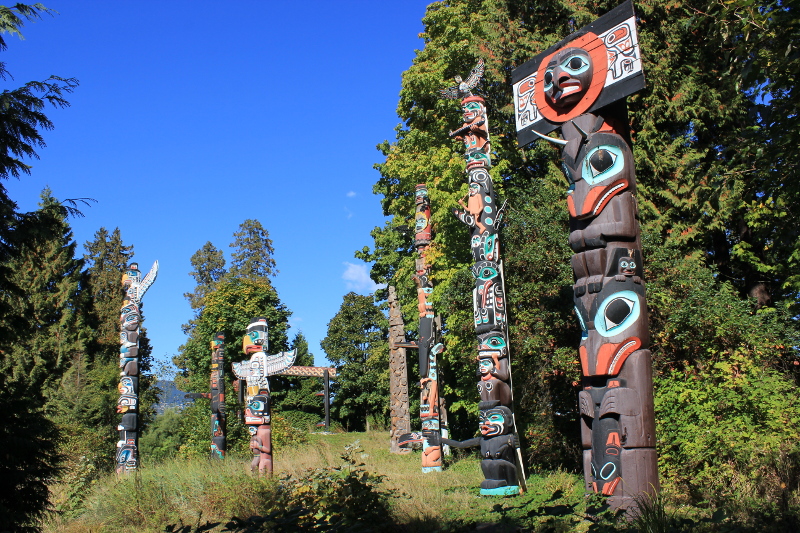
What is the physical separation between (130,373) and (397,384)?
7.53 metres

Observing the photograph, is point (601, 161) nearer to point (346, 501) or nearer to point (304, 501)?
point (346, 501)

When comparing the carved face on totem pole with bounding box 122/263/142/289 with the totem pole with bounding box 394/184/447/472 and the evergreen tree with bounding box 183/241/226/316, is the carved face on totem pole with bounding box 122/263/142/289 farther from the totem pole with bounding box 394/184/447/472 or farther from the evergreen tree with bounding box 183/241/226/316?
the evergreen tree with bounding box 183/241/226/316

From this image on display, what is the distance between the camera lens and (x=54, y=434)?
6.34 m

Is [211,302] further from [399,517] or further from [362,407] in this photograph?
[399,517]

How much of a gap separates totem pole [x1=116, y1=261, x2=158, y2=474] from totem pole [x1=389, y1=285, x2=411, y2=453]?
7007 mm

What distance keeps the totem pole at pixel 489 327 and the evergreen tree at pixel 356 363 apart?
19177 mm

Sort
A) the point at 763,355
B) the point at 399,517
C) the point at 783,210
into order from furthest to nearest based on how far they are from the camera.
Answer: the point at 783,210 → the point at 763,355 → the point at 399,517

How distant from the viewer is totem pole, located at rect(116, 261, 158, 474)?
14.0 metres

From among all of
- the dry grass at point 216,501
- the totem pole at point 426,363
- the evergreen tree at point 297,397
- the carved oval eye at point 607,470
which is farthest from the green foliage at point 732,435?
the evergreen tree at point 297,397

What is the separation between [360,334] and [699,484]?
25810 mm

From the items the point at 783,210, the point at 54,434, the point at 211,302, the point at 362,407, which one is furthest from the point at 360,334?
the point at 54,434

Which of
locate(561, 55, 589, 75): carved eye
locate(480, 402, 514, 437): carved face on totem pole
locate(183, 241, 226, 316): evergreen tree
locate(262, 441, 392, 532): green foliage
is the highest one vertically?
locate(183, 241, 226, 316): evergreen tree

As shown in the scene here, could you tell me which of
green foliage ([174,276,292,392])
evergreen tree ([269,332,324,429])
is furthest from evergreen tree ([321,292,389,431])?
green foliage ([174,276,292,392])

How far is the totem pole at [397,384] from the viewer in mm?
18094
